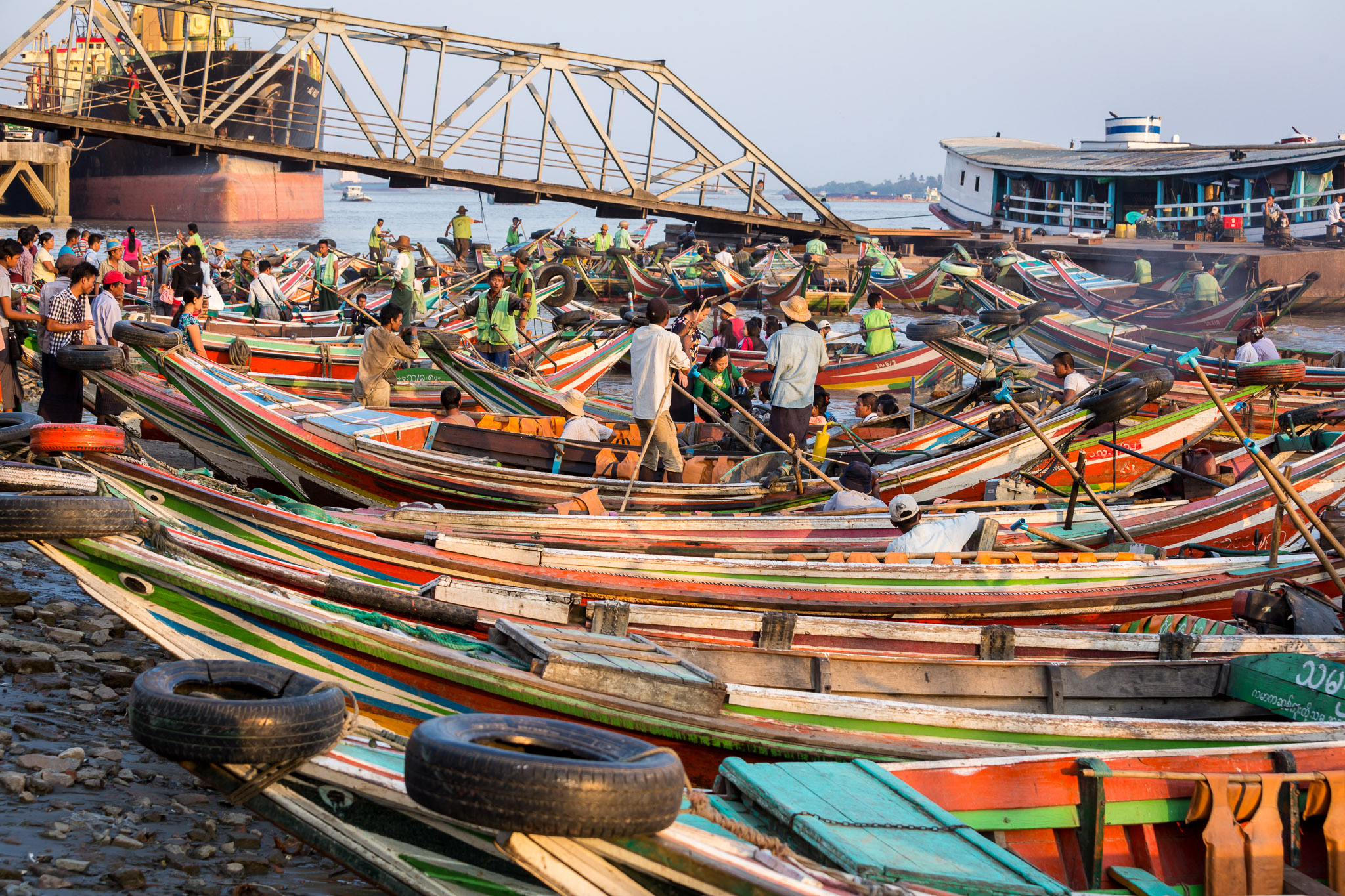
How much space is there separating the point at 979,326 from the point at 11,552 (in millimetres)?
11204

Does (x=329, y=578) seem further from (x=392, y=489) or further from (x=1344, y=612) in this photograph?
(x=1344, y=612)

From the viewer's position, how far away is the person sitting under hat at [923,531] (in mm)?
6699

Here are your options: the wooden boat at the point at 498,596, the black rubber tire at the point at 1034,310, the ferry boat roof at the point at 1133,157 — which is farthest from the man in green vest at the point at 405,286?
the ferry boat roof at the point at 1133,157

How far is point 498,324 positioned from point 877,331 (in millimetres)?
6264

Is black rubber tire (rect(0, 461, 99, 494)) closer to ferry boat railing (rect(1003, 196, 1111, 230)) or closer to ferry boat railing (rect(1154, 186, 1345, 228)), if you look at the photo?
ferry boat railing (rect(1154, 186, 1345, 228))

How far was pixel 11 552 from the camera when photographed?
8367mm

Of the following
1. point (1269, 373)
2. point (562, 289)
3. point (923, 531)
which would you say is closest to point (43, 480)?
point (923, 531)

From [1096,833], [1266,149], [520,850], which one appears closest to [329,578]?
[520,850]

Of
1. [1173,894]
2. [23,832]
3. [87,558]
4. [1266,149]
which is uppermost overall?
[1266,149]

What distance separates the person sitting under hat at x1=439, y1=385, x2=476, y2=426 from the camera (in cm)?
973

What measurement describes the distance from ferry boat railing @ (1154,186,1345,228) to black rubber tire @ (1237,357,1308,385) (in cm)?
2614

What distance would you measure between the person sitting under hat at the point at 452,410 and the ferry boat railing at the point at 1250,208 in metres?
28.0

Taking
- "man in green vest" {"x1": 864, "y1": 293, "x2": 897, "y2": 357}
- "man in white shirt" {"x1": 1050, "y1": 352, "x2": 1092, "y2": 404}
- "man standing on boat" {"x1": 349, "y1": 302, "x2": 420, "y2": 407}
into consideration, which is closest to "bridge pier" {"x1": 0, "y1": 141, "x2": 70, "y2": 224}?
"man in green vest" {"x1": 864, "y1": 293, "x2": 897, "y2": 357}

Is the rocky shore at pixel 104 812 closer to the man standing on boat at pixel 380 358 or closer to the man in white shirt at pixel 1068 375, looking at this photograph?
the man standing on boat at pixel 380 358
